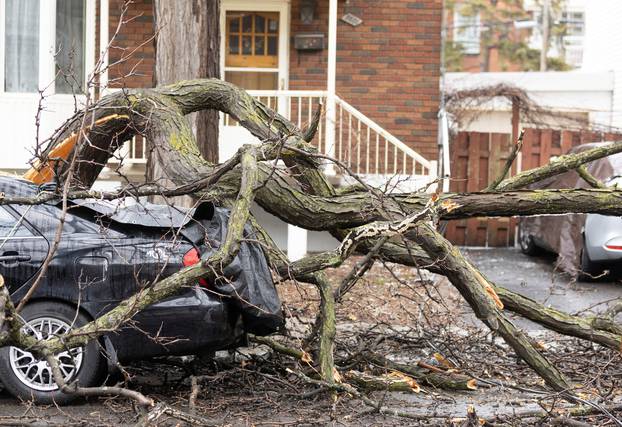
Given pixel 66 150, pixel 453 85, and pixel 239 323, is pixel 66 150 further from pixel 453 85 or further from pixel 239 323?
pixel 453 85

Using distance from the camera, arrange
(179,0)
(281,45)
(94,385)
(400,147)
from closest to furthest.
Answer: (94,385) → (179,0) → (400,147) → (281,45)

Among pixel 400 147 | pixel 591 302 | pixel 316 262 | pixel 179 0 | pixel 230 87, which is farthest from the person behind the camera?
pixel 400 147

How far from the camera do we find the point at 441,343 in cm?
812

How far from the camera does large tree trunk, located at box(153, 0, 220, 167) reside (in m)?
10.7

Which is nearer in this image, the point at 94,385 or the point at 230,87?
the point at 94,385

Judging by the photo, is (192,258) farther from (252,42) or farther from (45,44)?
(252,42)

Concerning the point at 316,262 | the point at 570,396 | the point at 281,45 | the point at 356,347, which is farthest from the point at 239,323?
the point at 281,45

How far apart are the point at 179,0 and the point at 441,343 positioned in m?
4.68

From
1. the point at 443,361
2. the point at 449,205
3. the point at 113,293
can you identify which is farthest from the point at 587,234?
the point at 113,293

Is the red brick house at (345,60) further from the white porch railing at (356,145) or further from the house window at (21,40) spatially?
the house window at (21,40)

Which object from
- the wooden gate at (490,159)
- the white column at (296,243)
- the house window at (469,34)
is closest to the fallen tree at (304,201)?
the white column at (296,243)

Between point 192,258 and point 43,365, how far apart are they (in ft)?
3.93

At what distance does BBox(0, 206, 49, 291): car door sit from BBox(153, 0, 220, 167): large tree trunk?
383 centimetres

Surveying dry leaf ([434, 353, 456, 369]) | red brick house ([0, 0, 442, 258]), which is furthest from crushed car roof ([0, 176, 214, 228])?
red brick house ([0, 0, 442, 258])
